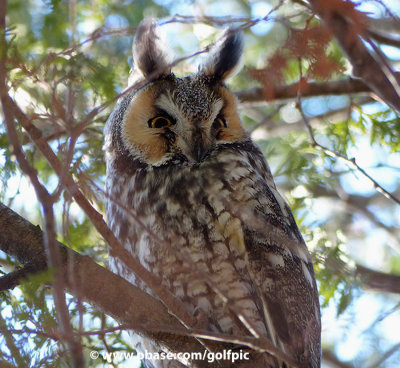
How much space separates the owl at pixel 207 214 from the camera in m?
2.33

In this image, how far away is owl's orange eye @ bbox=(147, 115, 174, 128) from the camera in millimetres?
2680

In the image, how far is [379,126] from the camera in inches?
123

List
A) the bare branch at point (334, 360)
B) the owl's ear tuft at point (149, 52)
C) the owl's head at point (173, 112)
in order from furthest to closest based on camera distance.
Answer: the bare branch at point (334, 360) < the owl's ear tuft at point (149, 52) < the owl's head at point (173, 112)

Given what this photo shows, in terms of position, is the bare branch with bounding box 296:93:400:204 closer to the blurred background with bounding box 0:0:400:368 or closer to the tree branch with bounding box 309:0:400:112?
the blurred background with bounding box 0:0:400:368

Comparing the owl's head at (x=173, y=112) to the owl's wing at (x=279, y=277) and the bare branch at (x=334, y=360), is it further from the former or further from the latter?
the bare branch at (x=334, y=360)

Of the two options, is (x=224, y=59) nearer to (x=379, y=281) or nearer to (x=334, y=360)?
(x=379, y=281)

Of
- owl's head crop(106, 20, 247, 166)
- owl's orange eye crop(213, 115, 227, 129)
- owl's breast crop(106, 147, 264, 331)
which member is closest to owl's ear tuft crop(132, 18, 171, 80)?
owl's head crop(106, 20, 247, 166)

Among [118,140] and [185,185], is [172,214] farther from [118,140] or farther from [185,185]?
[118,140]

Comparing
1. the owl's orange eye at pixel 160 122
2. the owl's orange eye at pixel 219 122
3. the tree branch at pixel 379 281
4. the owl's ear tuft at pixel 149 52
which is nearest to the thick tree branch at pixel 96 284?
the tree branch at pixel 379 281

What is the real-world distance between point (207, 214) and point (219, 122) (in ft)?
1.98

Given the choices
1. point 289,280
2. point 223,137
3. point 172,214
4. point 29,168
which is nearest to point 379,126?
point 223,137

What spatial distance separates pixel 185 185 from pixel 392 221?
9.19 feet

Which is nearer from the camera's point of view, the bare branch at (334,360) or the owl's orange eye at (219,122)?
the owl's orange eye at (219,122)

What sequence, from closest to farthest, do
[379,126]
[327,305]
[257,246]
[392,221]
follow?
1. [257,246]
2. [327,305]
3. [379,126]
4. [392,221]
